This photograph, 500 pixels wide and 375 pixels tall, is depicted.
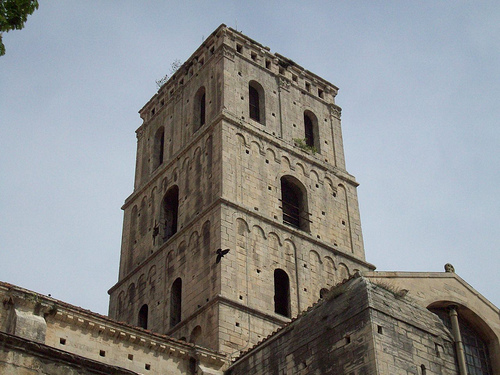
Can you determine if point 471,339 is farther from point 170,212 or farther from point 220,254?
point 170,212

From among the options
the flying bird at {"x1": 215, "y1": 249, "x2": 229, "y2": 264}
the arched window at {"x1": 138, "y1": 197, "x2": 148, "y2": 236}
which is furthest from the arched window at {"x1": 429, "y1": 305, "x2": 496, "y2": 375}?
the arched window at {"x1": 138, "y1": 197, "x2": 148, "y2": 236}

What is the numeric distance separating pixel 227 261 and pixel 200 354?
3992mm

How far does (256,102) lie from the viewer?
3297cm

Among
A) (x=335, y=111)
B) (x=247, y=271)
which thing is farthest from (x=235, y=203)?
(x=335, y=111)

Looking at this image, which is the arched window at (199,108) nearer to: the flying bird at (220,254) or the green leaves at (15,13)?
the flying bird at (220,254)

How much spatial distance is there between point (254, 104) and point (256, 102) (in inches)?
7.8

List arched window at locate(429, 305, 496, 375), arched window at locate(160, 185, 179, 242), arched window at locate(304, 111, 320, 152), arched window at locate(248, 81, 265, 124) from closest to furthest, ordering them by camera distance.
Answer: arched window at locate(429, 305, 496, 375) < arched window at locate(160, 185, 179, 242) < arched window at locate(248, 81, 265, 124) < arched window at locate(304, 111, 320, 152)

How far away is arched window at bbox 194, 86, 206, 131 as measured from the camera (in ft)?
106

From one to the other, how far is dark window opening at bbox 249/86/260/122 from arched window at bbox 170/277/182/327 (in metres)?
7.32

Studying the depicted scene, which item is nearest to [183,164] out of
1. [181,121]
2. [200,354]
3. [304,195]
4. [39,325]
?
[181,121]

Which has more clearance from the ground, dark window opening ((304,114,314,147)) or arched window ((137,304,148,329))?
dark window opening ((304,114,314,147))

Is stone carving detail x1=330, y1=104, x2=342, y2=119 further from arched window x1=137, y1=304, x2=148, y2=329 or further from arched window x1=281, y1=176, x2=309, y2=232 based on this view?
arched window x1=137, y1=304, x2=148, y2=329

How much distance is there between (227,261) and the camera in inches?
1046

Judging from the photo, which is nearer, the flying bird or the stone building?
the stone building
